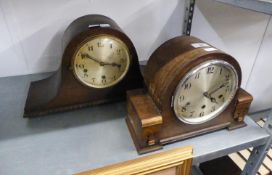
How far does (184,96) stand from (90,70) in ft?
0.89

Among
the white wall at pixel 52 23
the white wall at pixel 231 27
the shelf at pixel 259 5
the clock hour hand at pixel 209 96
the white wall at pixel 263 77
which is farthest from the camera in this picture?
the white wall at pixel 263 77

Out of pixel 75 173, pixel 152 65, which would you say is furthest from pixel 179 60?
pixel 75 173

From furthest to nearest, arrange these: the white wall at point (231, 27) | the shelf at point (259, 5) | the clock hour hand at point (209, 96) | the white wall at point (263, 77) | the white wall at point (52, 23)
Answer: the white wall at point (263, 77) → the white wall at point (231, 27) → the white wall at point (52, 23) → the clock hour hand at point (209, 96) → the shelf at point (259, 5)

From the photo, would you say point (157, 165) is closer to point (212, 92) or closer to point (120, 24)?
point (212, 92)

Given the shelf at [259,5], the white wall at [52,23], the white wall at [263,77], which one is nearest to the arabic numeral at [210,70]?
the shelf at [259,5]

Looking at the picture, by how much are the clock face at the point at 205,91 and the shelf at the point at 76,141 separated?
0.07 meters

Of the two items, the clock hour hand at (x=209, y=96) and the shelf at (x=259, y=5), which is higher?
the shelf at (x=259, y=5)

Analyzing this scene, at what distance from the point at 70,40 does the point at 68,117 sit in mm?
227

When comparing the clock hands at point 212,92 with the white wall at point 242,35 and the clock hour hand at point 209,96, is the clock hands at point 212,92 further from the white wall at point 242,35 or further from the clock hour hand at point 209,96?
the white wall at point 242,35

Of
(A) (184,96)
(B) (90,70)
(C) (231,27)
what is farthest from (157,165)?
(C) (231,27)

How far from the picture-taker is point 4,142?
576mm

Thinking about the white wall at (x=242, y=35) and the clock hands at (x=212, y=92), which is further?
the white wall at (x=242, y=35)

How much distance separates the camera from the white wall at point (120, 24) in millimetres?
764

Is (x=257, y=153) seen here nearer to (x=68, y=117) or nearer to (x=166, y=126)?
(x=166, y=126)
